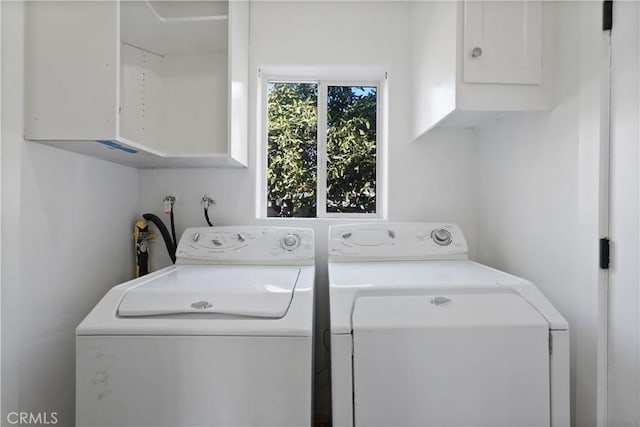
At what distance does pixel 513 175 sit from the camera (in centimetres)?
163

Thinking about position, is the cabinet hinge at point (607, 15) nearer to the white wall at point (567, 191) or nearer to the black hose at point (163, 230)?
the white wall at point (567, 191)

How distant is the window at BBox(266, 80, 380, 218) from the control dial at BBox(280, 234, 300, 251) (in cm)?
44

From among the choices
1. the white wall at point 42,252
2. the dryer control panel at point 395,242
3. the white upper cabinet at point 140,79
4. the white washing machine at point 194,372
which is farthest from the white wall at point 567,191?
the white wall at point 42,252

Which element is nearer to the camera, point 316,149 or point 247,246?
point 247,246

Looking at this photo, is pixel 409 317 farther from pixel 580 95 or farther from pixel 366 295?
pixel 580 95

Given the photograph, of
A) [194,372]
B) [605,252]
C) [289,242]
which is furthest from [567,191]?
[194,372]

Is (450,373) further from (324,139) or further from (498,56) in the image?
(324,139)

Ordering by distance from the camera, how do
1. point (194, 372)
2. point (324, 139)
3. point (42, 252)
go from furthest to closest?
point (324, 139) < point (42, 252) < point (194, 372)

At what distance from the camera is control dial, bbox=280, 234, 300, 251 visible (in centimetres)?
169

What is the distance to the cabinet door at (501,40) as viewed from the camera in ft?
4.18

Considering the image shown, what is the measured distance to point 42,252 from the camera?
1.23 metres

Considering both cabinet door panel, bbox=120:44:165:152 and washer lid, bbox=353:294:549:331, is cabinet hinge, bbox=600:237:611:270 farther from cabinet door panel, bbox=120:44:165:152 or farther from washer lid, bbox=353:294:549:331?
cabinet door panel, bbox=120:44:165:152

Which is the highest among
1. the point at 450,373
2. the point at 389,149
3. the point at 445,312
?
the point at 389,149

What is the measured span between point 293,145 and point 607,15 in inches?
60.9
